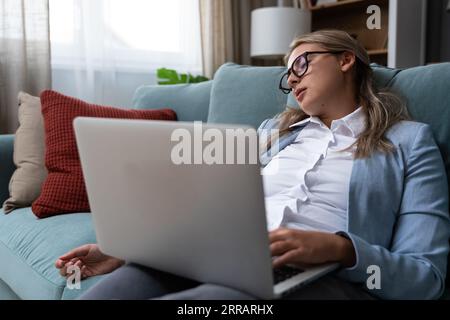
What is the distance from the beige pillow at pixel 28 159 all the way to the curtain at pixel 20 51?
62 cm

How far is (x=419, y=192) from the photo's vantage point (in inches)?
36.6

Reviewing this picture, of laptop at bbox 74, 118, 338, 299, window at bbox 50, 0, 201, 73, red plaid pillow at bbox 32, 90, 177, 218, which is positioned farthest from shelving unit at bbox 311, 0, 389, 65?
laptop at bbox 74, 118, 338, 299

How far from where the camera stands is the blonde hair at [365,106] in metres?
1.03

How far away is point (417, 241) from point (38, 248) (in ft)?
3.11

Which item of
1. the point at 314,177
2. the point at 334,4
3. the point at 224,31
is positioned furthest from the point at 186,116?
the point at 334,4

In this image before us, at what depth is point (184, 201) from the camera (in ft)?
2.05

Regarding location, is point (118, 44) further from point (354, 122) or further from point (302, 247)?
point (302, 247)

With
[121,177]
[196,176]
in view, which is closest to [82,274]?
[121,177]

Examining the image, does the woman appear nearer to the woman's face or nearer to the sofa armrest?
the woman's face

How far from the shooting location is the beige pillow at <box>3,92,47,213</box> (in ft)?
5.10

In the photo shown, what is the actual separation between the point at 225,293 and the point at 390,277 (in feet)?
1.08

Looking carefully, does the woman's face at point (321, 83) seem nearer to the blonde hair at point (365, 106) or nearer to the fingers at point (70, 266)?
the blonde hair at point (365, 106)

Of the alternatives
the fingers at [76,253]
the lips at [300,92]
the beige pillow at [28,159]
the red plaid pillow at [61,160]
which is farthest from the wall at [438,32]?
the fingers at [76,253]

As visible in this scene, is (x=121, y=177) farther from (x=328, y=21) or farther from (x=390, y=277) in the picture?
(x=328, y=21)
